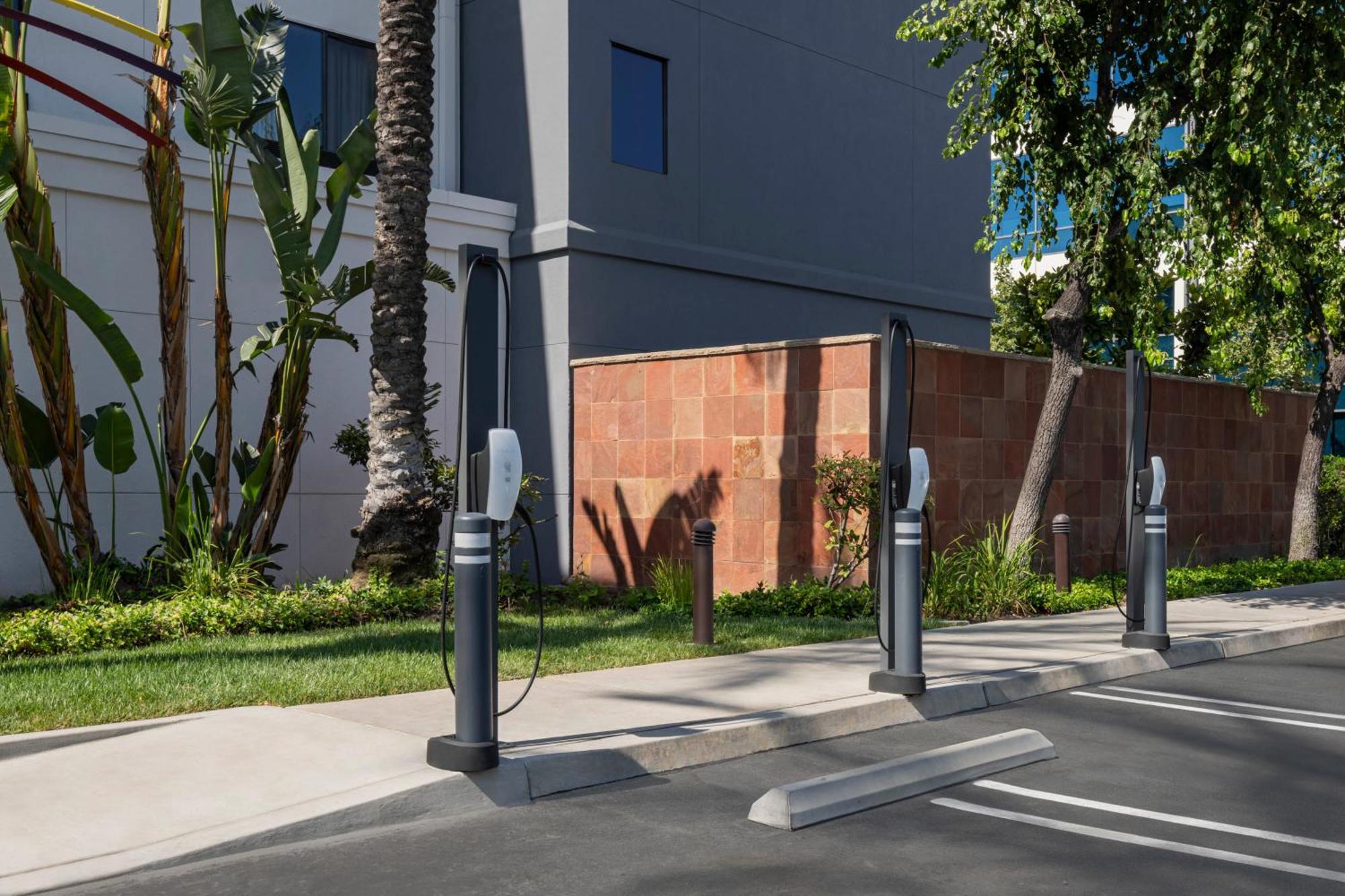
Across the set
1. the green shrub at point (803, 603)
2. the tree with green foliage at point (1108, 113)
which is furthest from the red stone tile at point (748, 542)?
the tree with green foliage at point (1108, 113)

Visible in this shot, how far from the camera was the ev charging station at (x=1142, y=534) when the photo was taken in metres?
10.5

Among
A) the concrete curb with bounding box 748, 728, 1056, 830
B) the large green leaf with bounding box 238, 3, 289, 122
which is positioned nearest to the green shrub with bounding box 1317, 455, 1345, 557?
the concrete curb with bounding box 748, 728, 1056, 830

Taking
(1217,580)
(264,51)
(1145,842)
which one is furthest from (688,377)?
(1145,842)

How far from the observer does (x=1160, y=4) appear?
47.2 ft

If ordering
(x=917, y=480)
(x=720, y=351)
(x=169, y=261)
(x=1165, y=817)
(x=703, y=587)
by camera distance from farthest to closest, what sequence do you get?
1. (x=720, y=351)
2. (x=169, y=261)
3. (x=703, y=587)
4. (x=917, y=480)
5. (x=1165, y=817)

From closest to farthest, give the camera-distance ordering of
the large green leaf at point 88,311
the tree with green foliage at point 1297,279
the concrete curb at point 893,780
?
the concrete curb at point 893,780
the large green leaf at point 88,311
the tree with green foliage at point 1297,279

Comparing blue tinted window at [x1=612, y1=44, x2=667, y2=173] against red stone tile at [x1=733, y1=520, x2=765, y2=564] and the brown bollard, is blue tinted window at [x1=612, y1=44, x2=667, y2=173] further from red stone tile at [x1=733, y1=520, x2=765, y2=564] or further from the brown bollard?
the brown bollard

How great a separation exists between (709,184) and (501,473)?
12.3m

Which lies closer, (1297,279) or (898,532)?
(898,532)

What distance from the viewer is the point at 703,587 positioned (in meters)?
10.4

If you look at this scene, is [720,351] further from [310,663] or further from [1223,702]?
[1223,702]

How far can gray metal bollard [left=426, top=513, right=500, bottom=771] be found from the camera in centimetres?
610

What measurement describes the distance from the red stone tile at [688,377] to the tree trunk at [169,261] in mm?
5307

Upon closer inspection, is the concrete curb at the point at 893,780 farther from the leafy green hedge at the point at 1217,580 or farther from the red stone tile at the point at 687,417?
the red stone tile at the point at 687,417
